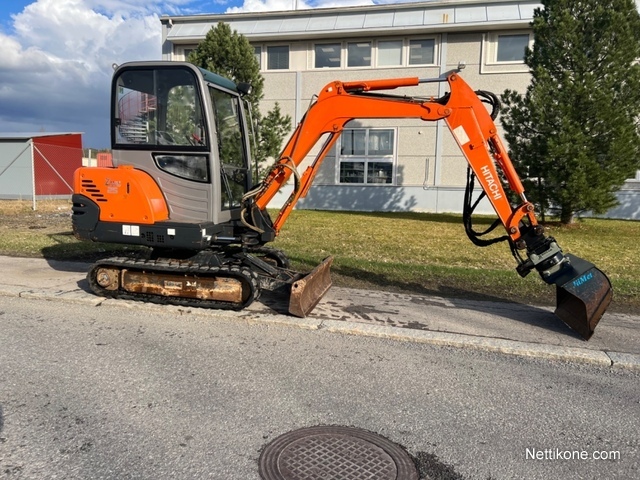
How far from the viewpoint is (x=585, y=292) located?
5.39 meters

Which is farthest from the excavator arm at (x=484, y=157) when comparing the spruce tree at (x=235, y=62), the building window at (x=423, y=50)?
the building window at (x=423, y=50)

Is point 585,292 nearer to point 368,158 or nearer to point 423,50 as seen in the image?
point 368,158

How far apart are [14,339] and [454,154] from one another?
19.8 meters

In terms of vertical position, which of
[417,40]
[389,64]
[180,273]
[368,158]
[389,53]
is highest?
[417,40]

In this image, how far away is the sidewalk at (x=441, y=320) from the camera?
16.9ft

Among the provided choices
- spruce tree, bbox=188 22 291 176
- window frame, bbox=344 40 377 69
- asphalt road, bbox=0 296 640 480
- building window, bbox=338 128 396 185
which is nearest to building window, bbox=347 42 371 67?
window frame, bbox=344 40 377 69

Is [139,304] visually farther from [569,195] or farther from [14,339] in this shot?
[569,195]

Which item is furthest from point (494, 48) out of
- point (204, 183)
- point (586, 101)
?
point (204, 183)

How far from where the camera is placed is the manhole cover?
9.82 ft

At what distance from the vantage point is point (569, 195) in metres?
14.8

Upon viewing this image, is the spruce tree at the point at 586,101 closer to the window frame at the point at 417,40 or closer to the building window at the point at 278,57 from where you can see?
the window frame at the point at 417,40

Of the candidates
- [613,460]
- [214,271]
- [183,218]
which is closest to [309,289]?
[214,271]

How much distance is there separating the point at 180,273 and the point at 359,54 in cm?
1894

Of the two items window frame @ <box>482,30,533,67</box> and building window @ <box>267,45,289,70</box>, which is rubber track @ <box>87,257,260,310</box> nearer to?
window frame @ <box>482,30,533,67</box>
